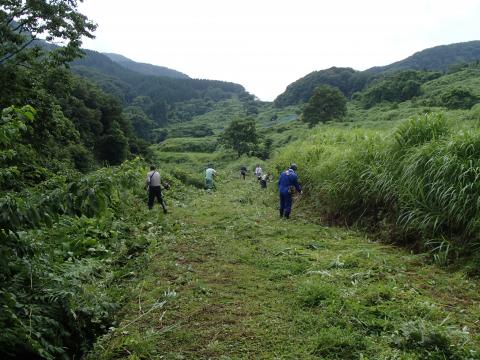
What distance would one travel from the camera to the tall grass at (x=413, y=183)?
21.2 ft

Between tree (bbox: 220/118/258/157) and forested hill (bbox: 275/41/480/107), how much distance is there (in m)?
51.1

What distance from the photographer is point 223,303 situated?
502 cm

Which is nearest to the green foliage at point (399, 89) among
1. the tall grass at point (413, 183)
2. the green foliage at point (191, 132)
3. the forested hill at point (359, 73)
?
the forested hill at point (359, 73)

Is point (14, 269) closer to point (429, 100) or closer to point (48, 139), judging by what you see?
point (48, 139)

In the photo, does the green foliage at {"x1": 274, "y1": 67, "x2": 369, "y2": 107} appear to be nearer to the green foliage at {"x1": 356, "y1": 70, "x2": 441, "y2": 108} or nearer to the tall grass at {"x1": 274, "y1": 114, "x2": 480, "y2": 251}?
the green foliage at {"x1": 356, "y1": 70, "x2": 441, "y2": 108}

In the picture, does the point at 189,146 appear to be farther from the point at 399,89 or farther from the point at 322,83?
the point at 322,83

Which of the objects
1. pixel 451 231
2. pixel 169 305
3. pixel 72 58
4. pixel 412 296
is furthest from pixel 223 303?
pixel 72 58

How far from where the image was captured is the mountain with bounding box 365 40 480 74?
158875 millimetres

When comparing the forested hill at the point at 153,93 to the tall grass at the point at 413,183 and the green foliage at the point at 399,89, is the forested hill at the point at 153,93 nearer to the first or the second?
the green foliage at the point at 399,89

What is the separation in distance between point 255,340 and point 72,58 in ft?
56.4

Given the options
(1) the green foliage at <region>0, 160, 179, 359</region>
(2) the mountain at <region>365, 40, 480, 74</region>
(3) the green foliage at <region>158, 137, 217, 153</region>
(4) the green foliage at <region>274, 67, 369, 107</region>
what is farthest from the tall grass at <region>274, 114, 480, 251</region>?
(2) the mountain at <region>365, 40, 480, 74</region>

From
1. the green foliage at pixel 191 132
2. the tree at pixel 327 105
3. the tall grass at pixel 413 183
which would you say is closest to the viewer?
the tall grass at pixel 413 183

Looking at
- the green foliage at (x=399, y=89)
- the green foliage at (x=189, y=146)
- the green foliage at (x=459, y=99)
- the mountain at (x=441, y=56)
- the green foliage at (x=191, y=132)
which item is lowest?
the green foliage at (x=189, y=146)

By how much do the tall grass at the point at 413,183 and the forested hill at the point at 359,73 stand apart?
8761 cm
